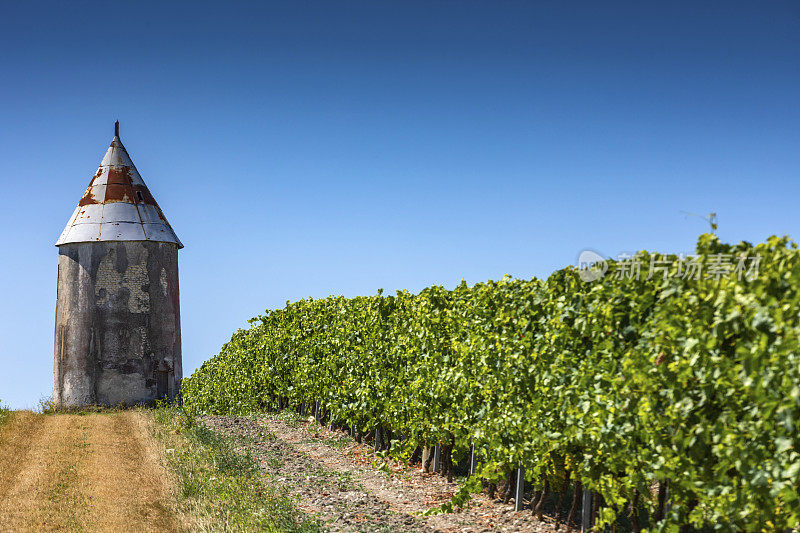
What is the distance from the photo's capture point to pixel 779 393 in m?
4.83

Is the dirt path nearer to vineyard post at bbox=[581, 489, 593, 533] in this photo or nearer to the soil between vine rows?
the soil between vine rows

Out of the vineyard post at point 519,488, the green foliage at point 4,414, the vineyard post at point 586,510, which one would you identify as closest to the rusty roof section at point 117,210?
the green foliage at point 4,414

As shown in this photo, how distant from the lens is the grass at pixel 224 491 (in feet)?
28.1

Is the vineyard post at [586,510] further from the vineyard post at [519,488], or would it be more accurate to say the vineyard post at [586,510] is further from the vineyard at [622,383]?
the vineyard post at [519,488]

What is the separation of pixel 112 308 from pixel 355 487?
16.3m

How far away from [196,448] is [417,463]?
445 centimetres

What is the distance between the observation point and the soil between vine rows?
8.84m

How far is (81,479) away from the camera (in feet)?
38.7

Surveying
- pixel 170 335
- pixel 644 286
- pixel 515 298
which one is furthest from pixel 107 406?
pixel 644 286

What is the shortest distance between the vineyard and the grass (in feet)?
8.02

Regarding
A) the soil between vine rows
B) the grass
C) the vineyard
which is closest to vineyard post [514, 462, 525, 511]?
the soil between vine rows

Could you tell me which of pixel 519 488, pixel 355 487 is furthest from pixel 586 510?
pixel 355 487

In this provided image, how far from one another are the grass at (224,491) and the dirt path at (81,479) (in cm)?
39

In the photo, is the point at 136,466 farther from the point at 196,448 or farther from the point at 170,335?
the point at 170,335
